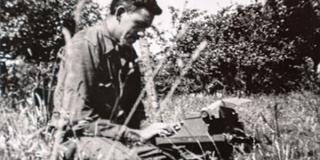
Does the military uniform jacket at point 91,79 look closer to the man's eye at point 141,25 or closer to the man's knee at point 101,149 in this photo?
the man's knee at point 101,149

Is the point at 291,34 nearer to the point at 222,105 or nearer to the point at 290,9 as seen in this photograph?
the point at 290,9

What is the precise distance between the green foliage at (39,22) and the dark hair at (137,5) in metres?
13.3

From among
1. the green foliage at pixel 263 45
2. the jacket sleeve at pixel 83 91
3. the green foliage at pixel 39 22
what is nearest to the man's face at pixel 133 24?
the jacket sleeve at pixel 83 91

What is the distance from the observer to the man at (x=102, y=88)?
2271 millimetres

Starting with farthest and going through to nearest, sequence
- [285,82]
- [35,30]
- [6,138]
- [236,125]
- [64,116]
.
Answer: [285,82] → [35,30] → [236,125] → [6,138] → [64,116]

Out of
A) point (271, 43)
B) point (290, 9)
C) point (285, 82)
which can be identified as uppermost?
point (290, 9)

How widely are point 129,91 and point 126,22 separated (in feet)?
1.65

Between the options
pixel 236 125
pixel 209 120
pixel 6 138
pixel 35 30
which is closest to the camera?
pixel 6 138

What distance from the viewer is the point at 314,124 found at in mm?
2881

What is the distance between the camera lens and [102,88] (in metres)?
2.58

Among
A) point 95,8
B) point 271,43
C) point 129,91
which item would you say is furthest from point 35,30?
point 129,91

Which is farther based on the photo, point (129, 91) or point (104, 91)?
point (129, 91)

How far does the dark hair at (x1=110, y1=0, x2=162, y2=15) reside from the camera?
276 centimetres

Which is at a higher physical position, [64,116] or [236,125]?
[64,116]
